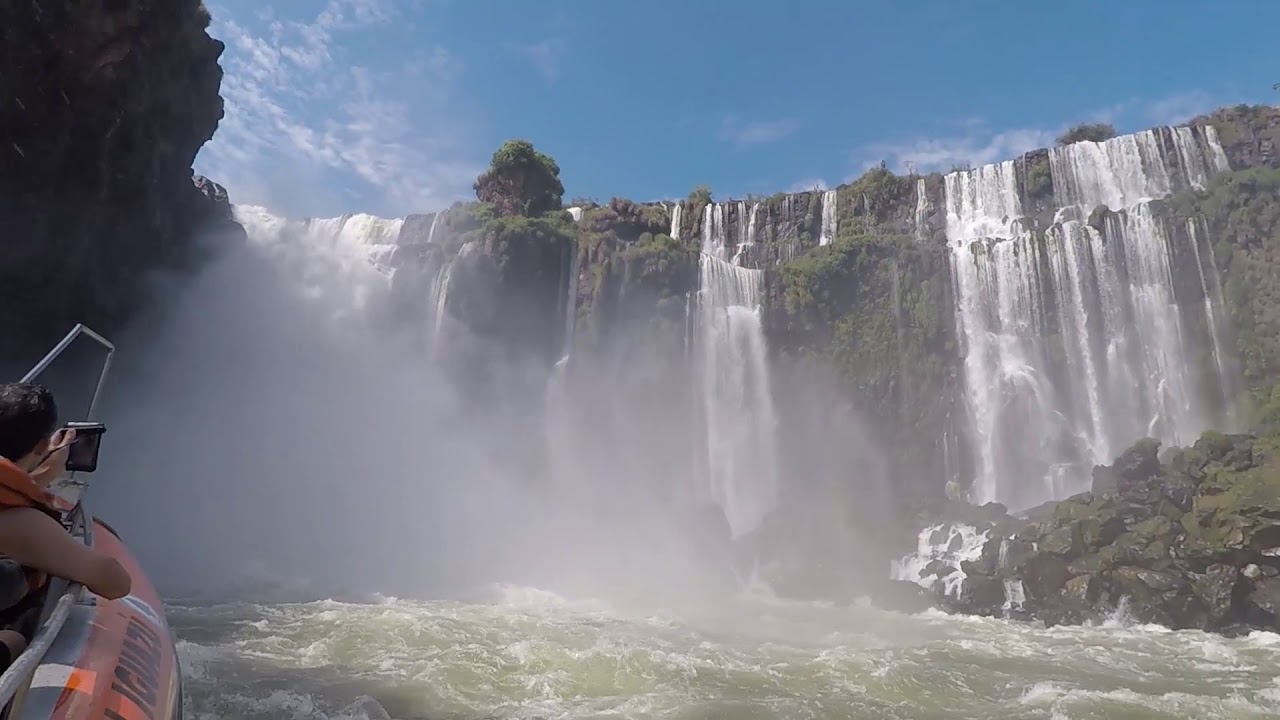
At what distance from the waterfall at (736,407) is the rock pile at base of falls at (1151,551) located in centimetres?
879

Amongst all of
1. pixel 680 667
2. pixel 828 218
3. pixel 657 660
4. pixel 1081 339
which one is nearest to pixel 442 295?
pixel 828 218

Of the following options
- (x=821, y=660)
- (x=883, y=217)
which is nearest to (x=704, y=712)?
(x=821, y=660)

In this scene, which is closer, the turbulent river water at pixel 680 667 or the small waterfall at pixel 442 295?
the turbulent river water at pixel 680 667

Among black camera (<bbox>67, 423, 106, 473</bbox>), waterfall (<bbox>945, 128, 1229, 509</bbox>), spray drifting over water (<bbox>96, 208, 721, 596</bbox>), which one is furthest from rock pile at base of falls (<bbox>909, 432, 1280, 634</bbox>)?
black camera (<bbox>67, 423, 106, 473</bbox>)

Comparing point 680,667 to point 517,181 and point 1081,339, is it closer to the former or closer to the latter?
point 1081,339

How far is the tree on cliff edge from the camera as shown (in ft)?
125

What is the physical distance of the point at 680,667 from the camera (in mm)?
10953

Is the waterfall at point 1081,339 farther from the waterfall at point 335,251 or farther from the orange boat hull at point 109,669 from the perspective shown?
the orange boat hull at point 109,669

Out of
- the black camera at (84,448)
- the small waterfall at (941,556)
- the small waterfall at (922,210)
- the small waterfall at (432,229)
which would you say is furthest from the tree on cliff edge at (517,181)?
the black camera at (84,448)

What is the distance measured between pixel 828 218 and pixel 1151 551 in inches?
848

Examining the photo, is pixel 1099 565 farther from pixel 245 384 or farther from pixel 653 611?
pixel 245 384

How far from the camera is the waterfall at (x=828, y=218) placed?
1345 inches

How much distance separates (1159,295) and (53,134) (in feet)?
105

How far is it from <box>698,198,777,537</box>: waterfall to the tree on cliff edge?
13261mm
